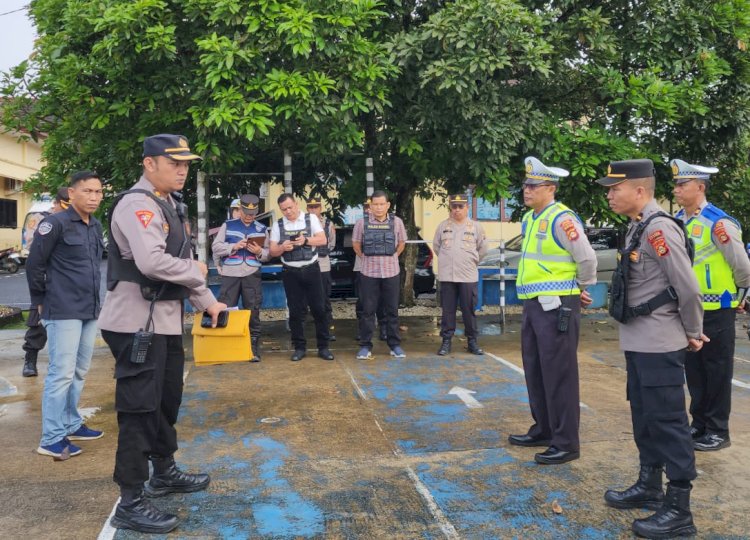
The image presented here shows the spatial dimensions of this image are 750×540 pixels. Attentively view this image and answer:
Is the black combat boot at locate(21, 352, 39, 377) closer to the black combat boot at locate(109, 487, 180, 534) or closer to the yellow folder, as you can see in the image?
the yellow folder

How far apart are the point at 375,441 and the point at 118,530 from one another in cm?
197

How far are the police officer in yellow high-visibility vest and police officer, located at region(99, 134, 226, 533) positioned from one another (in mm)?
2230

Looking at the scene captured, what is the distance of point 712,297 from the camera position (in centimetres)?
515

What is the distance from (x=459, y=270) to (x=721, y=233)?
3868 mm

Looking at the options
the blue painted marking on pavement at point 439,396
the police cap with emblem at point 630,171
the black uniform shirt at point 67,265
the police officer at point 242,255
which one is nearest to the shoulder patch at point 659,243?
the police cap with emblem at point 630,171

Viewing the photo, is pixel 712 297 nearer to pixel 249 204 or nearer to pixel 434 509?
pixel 434 509

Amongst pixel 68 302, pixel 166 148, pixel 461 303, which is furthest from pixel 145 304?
pixel 461 303

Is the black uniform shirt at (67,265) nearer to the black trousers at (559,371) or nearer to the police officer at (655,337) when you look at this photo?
the black trousers at (559,371)

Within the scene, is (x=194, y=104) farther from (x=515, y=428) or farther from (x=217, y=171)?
(x=515, y=428)

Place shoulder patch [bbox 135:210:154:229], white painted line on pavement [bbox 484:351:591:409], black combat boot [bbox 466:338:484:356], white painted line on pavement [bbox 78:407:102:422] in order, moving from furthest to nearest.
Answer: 1. black combat boot [bbox 466:338:484:356]
2. white painted line on pavement [bbox 484:351:591:409]
3. white painted line on pavement [bbox 78:407:102:422]
4. shoulder patch [bbox 135:210:154:229]

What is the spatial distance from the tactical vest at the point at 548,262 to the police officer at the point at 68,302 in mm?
3040

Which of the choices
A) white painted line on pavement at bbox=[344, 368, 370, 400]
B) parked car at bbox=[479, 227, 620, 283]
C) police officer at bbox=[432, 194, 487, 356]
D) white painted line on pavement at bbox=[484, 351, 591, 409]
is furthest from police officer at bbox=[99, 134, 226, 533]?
parked car at bbox=[479, 227, 620, 283]

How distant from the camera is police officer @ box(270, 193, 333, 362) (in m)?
8.05

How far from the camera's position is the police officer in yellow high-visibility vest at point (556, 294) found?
4730mm
